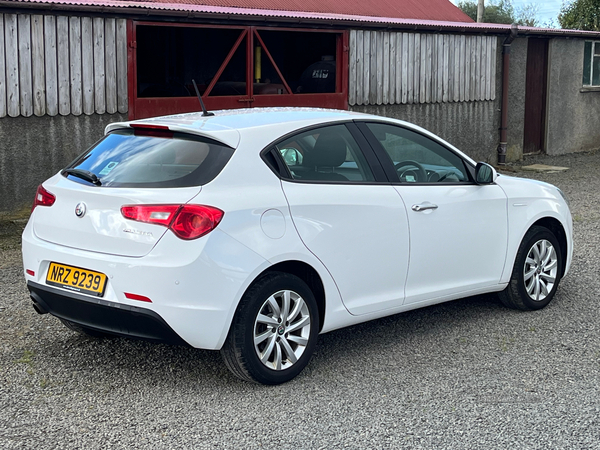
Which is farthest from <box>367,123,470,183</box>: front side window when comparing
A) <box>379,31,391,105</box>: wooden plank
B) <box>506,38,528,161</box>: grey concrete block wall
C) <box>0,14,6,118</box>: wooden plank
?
<box>506,38,528,161</box>: grey concrete block wall

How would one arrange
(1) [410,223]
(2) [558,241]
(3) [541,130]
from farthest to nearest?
1. (3) [541,130]
2. (2) [558,241]
3. (1) [410,223]

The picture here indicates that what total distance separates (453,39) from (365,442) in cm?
1338

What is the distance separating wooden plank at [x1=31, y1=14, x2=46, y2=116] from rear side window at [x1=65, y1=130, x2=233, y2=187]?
6418 millimetres

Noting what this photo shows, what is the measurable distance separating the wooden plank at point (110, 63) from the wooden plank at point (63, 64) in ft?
1.94

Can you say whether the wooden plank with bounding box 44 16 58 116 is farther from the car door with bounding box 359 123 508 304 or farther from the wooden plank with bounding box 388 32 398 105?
the car door with bounding box 359 123 508 304

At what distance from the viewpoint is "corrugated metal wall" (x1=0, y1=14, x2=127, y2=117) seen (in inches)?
412

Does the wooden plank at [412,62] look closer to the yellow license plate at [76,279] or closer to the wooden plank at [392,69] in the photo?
the wooden plank at [392,69]

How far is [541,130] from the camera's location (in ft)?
62.9

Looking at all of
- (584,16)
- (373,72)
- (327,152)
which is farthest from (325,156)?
(584,16)

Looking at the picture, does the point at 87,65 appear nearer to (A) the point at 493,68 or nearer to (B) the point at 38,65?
(B) the point at 38,65

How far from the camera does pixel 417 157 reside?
5555mm

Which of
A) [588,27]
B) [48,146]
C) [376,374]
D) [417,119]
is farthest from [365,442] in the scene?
[588,27]

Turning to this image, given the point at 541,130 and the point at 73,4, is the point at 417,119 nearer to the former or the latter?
the point at 541,130

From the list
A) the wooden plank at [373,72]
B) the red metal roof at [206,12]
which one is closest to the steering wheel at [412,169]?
the red metal roof at [206,12]
